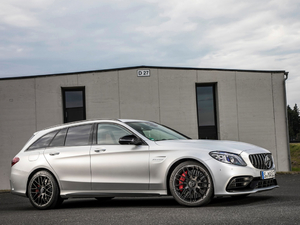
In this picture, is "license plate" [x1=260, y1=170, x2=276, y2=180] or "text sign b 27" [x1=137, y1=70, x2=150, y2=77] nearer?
"license plate" [x1=260, y1=170, x2=276, y2=180]

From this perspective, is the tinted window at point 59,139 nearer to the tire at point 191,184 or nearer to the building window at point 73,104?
the tire at point 191,184

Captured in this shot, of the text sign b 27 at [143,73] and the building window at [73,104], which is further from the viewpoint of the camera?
the building window at [73,104]

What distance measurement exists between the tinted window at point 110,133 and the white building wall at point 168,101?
12271 mm

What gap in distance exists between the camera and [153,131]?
7820 mm

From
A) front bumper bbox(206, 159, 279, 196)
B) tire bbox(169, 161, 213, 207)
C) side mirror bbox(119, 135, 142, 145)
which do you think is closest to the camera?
front bumper bbox(206, 159, 279, 196)

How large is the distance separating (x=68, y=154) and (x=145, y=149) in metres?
1.62

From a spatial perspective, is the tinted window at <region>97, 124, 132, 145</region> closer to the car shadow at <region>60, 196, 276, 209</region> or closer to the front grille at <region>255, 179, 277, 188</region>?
the car shadow at <region>60, 196, 276, 209</region>

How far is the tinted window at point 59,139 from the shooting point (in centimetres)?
838

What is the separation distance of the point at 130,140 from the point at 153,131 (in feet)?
2.16

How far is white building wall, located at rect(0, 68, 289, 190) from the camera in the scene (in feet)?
66.6

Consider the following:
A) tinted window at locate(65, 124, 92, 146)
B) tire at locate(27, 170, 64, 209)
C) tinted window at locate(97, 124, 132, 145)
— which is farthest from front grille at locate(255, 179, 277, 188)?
tire at locate(27, 170, 64, 209)

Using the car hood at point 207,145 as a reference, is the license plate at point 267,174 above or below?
below

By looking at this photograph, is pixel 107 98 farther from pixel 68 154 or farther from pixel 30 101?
pixel 68 154

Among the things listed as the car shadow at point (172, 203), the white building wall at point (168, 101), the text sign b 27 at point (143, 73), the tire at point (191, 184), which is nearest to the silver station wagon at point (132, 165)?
the tire at point (191, 184)
